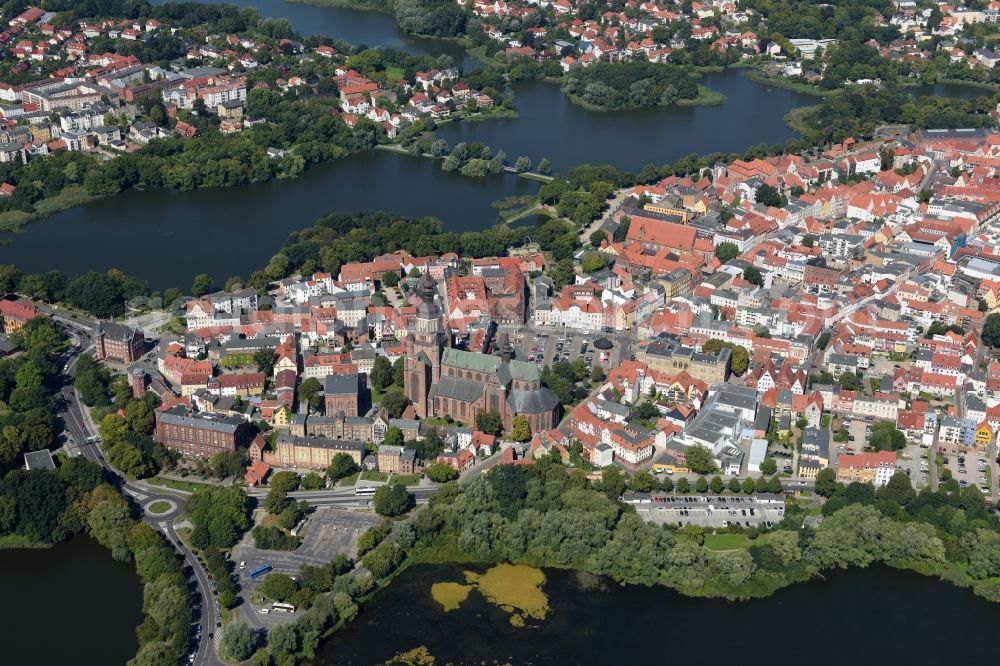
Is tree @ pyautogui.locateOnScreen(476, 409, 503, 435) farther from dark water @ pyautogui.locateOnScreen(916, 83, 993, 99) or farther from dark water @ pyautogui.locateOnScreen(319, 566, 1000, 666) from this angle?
dark water @ pyautogui.locateOnScreen(916, 83, 993, 99)

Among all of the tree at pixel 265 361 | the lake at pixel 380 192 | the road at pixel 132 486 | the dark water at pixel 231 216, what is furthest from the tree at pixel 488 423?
the dark water at pixel 231 216

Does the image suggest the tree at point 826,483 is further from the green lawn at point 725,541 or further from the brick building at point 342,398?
the brick building at point 342,398

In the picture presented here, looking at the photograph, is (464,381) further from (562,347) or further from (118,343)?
(118,343)

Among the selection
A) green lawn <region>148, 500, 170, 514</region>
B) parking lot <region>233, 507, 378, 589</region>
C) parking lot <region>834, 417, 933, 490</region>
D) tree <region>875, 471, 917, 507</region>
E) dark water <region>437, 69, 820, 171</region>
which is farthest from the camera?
dark water <region>437, 69, 820, 171</region>

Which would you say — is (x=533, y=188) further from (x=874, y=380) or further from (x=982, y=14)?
(x=982, y=14)

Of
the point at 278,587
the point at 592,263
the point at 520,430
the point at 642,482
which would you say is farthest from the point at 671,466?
the point at 592,263

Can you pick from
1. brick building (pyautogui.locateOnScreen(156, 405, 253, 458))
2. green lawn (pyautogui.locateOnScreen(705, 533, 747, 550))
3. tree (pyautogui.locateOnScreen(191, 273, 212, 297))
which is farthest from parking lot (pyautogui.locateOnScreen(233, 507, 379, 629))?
tree (pyautogui.locateOnScreen(191, 273, 212, 297))

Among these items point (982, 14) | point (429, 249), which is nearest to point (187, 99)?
point (429, 249)
